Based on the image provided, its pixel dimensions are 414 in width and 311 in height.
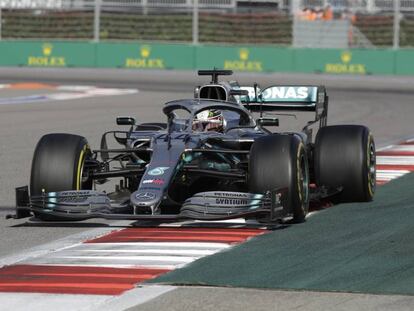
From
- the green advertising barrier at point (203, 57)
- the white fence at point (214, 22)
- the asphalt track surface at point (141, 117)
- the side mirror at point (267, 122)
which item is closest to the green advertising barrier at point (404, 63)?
the green advertising barrier at point (203, 57)

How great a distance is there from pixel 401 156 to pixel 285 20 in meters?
22.6

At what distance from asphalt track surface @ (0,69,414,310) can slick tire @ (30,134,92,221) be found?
336mm

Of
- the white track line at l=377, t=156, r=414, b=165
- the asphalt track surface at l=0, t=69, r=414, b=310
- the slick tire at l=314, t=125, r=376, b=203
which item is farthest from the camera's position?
the white track line at l=377, t=156, r=414, b=165

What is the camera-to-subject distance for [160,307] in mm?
7301

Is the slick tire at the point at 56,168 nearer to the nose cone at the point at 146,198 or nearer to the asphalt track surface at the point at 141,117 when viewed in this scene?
the asphalt track surface at the point at 141,117

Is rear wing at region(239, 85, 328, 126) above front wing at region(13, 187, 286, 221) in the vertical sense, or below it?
above

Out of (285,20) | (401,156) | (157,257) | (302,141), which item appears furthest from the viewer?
(285,20)

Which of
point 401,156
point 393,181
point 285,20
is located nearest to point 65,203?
point 393,181

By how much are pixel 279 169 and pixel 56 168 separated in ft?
6.57

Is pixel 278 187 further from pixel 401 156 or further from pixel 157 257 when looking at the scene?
pixel 401 156

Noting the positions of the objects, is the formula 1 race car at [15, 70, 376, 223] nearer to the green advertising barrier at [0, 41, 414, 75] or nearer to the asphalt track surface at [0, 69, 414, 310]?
the asphalt track surface at [0, 69, 414, 310]

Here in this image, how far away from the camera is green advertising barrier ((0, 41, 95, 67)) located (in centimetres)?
4041

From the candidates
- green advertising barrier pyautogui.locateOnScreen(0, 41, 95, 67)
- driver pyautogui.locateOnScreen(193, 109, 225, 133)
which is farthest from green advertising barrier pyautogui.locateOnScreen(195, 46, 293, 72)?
driver pyautogui.locateOnScreen(193, 109, 225, 133)

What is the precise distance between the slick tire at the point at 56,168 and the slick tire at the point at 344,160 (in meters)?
2.27
